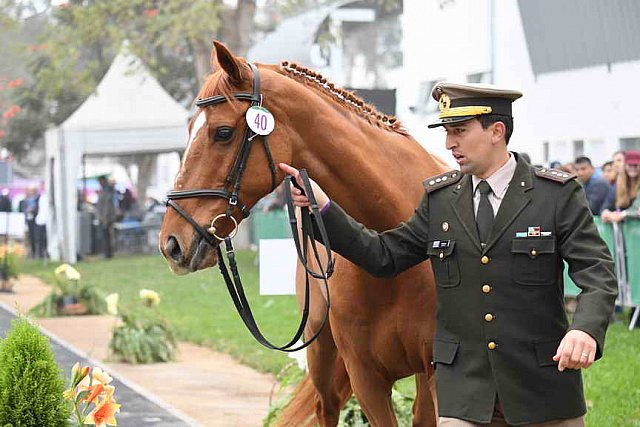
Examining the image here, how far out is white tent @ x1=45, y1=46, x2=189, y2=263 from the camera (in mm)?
23484

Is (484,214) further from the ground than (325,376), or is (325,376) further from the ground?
(484,214)

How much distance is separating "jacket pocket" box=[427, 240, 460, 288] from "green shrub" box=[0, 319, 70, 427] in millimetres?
1632

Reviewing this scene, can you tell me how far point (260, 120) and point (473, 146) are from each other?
32.4 inches

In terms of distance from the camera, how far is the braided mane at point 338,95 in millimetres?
4472

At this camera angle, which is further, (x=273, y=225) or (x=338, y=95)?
(x=273, y=225)

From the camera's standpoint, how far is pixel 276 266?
A: 20.2 feet

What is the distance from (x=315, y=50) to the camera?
26.0 meters

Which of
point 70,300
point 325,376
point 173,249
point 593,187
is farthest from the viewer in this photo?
point 70,300

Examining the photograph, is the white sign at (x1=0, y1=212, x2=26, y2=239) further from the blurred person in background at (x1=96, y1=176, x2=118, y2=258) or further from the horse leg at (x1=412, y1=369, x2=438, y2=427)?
the horse leg at (x1=412, y1=369, x2=438, y2=427)

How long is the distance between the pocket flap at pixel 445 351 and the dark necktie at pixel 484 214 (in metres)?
0.38

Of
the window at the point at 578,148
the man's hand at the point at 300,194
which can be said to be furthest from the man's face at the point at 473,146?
the window at the point at 578,148

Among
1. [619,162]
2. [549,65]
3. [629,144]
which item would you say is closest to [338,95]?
[619,162]

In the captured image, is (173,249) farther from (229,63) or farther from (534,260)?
(534,260)

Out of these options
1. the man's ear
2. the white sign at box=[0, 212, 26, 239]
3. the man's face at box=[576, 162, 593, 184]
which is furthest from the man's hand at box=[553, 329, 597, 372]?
the white sign at box=[0, 212, 26, 239]
